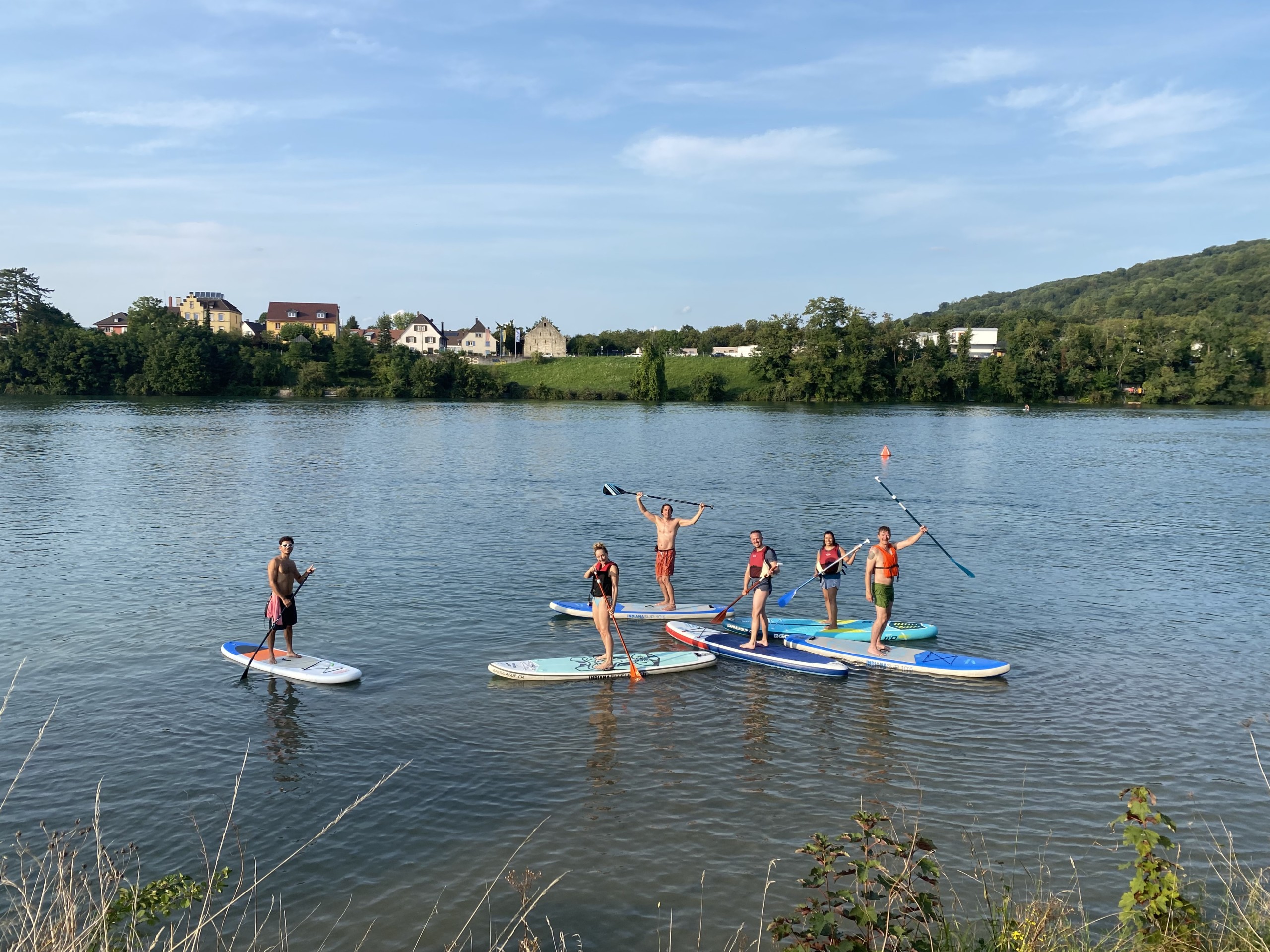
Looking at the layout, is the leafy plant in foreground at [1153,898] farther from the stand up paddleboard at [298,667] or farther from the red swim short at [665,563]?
the red swim short at [665,563]

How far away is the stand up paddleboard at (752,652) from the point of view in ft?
52.4

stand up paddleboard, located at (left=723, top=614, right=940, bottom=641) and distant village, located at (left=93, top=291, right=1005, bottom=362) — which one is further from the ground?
distant village, located at (left=93, top=291, right=1005, bottom=362)

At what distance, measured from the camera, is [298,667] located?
15320 millimetres

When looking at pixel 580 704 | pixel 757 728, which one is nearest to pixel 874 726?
pixel 757 728

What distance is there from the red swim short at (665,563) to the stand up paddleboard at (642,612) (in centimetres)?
71

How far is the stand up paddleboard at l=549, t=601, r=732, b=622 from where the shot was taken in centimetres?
1925

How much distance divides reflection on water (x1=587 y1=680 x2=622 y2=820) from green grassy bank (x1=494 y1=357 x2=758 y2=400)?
101902 millimetres

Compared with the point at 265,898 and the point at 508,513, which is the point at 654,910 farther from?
the point at 508,513

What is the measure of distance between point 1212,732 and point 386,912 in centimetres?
1198

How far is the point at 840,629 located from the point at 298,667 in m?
9.88

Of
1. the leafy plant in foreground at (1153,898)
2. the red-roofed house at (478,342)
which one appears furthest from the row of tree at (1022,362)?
the leafy plant in foreground at (1153,898)

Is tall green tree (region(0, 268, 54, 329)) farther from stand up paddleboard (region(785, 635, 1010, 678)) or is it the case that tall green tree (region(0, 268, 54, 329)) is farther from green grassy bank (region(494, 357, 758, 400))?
stand up paddleboard (region(785, 635, 1010, 678))

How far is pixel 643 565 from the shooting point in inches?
982

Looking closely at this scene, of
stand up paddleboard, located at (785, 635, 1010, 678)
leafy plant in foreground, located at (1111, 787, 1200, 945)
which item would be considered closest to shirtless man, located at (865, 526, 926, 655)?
stand up paddleboard, located at (785, 635, 1010, 678)
